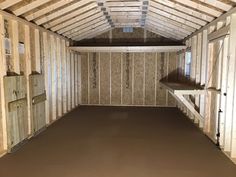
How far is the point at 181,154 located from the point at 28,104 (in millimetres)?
2982

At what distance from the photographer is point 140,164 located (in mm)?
3326

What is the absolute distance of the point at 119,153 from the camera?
12.3 ft

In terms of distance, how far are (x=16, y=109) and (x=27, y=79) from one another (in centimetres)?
78

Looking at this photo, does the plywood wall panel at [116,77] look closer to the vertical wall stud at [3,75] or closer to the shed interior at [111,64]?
the shed interior at [111,64]

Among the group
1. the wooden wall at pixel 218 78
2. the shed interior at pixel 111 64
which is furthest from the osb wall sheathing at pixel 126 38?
the wooden wall at pixel 218 78

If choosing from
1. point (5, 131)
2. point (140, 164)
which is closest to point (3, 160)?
point (5, 131)

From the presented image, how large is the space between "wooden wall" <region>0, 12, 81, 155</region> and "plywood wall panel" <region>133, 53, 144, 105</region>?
2.81m

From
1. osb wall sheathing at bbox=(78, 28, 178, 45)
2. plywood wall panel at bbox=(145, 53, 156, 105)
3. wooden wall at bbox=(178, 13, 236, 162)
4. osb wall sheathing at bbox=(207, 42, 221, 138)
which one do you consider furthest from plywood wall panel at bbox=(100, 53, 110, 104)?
osb wall sheathing at bbox=(207, 42, 221, 138)

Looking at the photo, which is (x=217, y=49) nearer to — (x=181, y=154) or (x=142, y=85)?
(x=181, y=154)

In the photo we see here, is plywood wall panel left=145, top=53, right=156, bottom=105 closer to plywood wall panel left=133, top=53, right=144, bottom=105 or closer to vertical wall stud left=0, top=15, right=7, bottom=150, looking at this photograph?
plywood wall panel left=133, top=53, right=144, bottom=105

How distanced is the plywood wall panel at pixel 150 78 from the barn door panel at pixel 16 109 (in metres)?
5.03

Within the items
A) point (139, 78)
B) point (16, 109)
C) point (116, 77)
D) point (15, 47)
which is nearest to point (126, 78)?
point (116, 77)

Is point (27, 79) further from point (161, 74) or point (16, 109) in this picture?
point (161, 74)

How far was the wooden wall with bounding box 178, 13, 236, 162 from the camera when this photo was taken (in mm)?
3650
